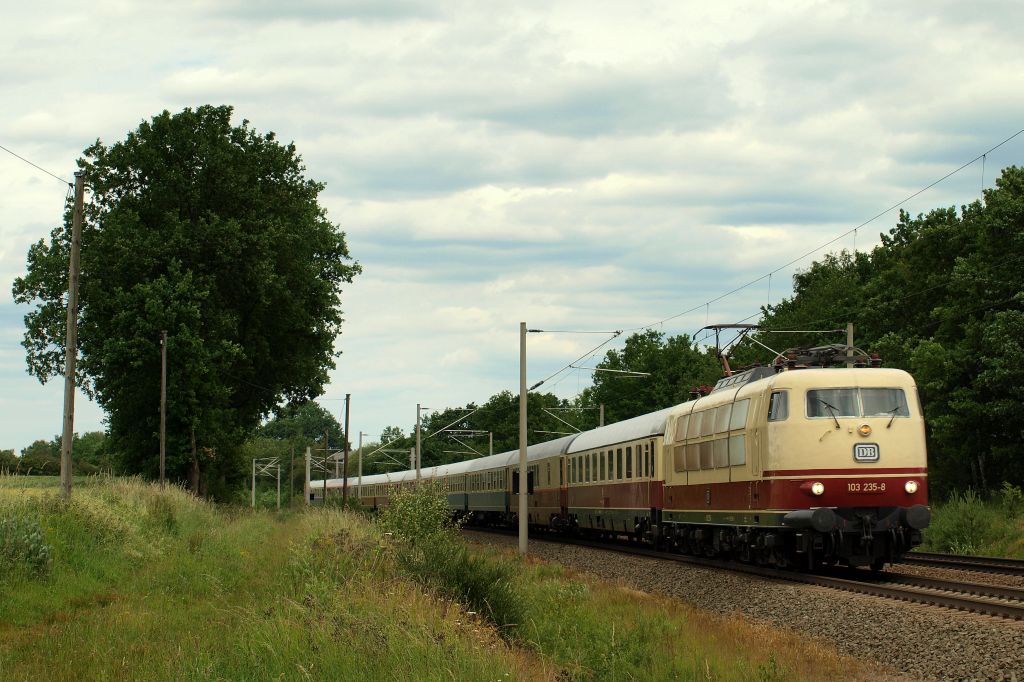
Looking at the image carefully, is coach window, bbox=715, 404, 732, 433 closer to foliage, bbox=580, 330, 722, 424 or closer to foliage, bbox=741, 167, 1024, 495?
foliage, bbox=741, 167, 1024, 495

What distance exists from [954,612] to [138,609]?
1053 centimetres

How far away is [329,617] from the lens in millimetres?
11984

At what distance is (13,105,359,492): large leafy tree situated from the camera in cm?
4416

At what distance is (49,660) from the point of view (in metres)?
12.5

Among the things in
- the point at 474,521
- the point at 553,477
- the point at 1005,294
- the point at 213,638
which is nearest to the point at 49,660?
the point at 213,638

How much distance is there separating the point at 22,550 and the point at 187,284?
26.0 metres

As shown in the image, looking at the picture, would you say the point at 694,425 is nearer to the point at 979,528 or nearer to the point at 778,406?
the point at 778,406

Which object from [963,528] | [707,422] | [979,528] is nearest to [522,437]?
[707,422]

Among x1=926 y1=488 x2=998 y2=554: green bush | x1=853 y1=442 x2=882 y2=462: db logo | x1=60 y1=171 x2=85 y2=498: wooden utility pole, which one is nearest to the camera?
x1=853 y1=442 x2=882 y2=462: db logo

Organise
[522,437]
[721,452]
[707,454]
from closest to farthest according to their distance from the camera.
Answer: [721,452]
[707,454]
[522,437]

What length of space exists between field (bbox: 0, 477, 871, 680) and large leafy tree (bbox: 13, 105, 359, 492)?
752 inches

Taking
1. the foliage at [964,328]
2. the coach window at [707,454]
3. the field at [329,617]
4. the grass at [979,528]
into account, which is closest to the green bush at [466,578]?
the field at [329,617]

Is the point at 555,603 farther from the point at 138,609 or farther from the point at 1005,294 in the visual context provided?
the point at 1005,294

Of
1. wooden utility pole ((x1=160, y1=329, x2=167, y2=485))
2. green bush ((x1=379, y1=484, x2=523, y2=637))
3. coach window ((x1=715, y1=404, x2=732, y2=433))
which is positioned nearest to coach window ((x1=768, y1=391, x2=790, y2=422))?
coach window ((x1=715, y1=404, x2=732, y2=433))
